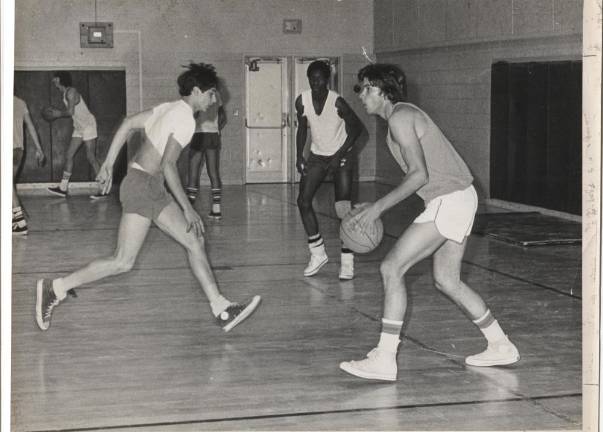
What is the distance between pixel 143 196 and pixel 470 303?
201 cm

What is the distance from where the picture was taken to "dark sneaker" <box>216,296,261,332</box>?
6422 millimetres

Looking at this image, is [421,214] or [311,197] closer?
[421,214]

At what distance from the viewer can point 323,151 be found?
27.3 ft

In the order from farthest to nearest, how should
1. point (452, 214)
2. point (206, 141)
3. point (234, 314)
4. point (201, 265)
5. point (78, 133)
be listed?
point (78, 133), point (206, 141), point (234, 314), point (201, 265), point (452, 214)

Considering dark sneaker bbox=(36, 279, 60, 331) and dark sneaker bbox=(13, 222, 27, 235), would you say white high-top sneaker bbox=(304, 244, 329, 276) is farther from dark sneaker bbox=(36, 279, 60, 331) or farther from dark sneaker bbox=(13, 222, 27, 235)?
dark sneaker bbox=(13, 222, 27, 235)

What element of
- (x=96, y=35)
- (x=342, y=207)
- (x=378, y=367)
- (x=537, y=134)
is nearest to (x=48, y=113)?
(x=96, y=35)

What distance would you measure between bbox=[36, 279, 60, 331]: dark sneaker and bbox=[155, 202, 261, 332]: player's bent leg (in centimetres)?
83

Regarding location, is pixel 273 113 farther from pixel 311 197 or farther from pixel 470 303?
pixel 470 303

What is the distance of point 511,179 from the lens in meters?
14.0

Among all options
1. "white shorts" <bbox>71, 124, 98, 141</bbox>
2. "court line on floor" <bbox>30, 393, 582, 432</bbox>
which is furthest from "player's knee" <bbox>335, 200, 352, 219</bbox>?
"white shorts" <bbox>71, 124, 98, 141</bbox>

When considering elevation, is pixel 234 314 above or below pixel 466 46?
below

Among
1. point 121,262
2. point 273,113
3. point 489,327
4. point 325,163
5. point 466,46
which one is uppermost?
point 466,46

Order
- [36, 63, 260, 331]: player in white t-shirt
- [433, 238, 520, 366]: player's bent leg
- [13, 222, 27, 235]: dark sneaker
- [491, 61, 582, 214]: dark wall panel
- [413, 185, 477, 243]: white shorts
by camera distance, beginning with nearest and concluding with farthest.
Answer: [413, 185, 477, 243]: white shorts → [433, 238, 520, 366]: player's bent leg → [36, 63, 260, 331]: player in white t-shirt → [13, 222, 27, 235]: dark sneaker → [491, 61, 582, 214]: dark wall panel

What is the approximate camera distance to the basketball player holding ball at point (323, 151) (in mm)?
8250
